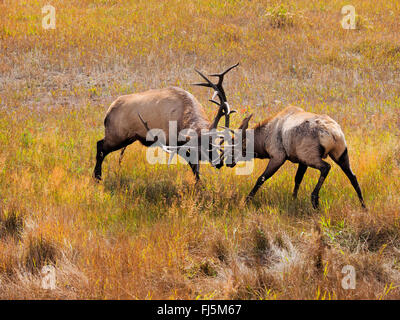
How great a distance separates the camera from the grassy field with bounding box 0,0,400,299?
14.0 ft

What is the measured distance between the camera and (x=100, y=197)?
619 cm

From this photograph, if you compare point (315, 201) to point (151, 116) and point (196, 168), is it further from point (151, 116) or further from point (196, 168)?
point (151, 116)

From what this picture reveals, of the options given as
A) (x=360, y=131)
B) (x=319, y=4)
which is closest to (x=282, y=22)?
(x=319, y=4)

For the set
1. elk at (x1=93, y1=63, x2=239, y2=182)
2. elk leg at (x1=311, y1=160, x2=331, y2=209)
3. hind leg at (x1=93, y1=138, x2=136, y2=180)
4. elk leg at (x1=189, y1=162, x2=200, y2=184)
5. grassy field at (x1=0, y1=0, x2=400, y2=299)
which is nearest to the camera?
grassy field at (x1=0, y1=0, x2=400, y2=299)

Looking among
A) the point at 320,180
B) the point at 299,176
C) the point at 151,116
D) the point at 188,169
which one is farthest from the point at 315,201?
the point at 151,116

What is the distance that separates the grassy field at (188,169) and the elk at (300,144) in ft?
1.15

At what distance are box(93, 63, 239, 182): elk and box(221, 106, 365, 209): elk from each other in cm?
65

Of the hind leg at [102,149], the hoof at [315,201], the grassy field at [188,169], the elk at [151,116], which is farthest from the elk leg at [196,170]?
the hoof at [315,201]

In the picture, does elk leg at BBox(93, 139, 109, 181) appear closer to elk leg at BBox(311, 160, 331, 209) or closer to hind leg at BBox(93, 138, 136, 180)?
hind leg at BBox(93, 138, 136, 180)

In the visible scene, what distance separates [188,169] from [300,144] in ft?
7.81

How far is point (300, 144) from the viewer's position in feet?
19.4

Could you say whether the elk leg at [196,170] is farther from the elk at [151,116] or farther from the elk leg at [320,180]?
the elk leg at [320,180]

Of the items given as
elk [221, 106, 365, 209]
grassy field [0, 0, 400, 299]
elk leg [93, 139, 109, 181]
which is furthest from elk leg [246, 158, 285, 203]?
elk leg [93, 139, 109, 181]
